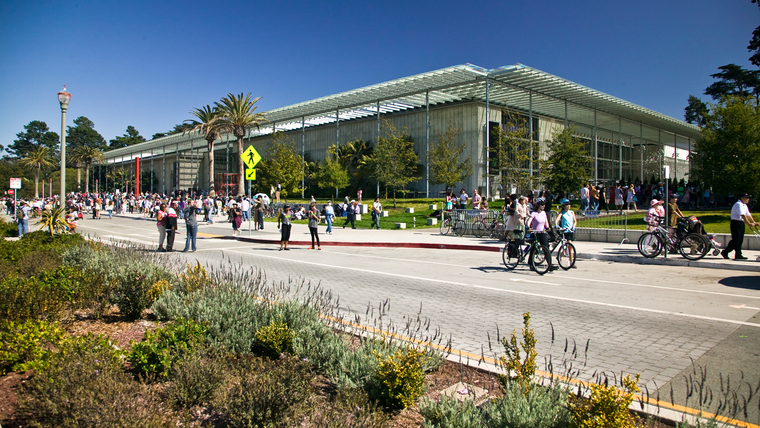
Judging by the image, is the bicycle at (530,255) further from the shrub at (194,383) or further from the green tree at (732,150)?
the green tree at (732,150)

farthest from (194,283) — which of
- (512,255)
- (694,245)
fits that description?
(694,245)

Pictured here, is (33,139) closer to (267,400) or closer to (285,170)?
(285,170)

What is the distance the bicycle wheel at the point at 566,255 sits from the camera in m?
12.9

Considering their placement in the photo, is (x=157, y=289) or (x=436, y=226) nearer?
(x=157, y=289)

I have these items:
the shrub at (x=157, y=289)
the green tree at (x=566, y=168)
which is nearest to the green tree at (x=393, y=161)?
the green tree at (x=566, y=168)

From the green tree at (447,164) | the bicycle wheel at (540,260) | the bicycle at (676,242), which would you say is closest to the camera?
the bicycle wheel at (540,260)

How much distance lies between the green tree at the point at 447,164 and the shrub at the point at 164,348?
32.4m

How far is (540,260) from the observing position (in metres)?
12.3

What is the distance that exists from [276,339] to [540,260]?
922 cm

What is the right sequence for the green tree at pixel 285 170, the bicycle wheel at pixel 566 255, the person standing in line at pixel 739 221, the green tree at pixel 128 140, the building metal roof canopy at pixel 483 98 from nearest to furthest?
1. the bicycle wheel at pixel 566 255
2. the person standing in line at pixel 739 221
3. the building metal roof canopy at pixel 483 98
4. the green tree at pixel 285 170
5. the green tree at pixel 128 140

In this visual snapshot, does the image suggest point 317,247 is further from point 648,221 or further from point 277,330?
point 277,330

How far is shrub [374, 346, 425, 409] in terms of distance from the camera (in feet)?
12.0

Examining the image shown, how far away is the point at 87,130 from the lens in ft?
456

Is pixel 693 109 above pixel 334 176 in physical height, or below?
above
